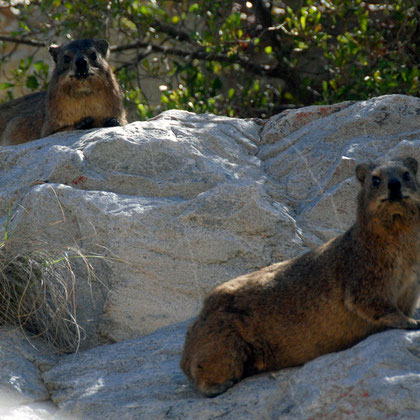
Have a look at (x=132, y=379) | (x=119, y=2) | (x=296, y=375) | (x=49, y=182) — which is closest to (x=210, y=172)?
(x=49, y=182)

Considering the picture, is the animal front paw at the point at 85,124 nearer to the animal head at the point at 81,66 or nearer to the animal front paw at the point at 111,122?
the animal front paw at the point at 111,122

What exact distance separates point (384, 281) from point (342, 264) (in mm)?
288

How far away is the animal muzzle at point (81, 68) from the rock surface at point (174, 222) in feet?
3.29

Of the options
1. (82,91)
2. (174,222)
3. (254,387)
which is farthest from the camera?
(82,91)

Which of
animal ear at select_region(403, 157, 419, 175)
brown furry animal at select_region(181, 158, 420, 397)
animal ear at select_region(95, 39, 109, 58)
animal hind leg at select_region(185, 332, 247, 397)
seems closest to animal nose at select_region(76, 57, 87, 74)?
animal ear at select_region(95, 39, 109, 58)

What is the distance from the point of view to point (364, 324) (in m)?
4.21

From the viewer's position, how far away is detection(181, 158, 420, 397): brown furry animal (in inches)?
164

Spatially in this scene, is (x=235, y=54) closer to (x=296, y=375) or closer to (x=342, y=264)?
(x=342, y=264)

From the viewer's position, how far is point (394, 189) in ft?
13.5

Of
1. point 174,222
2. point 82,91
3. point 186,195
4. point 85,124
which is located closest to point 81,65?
point 82,91

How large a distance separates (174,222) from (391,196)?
2250 millimetres

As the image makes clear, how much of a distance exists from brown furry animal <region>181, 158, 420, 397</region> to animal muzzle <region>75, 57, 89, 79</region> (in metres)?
4.47

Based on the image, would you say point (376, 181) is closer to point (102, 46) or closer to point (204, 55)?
point (102, 46)

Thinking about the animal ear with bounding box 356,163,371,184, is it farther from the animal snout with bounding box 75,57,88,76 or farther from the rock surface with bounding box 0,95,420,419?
the animal snout with bounding box 75,57,88,76
